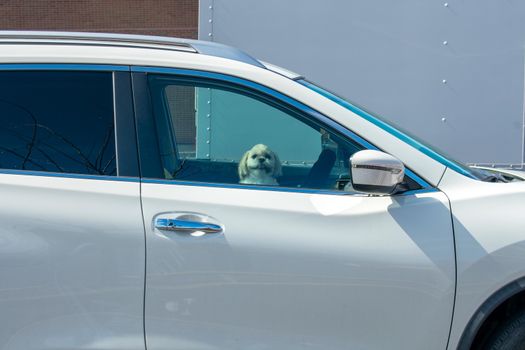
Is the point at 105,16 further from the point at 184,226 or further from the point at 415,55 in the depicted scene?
the point at 184,226

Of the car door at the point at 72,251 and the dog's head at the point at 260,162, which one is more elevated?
the dog's head at the point at 260,162

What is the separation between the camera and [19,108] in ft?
8.92

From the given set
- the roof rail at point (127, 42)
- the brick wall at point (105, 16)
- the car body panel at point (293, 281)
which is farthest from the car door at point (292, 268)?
the brick wall at point (105, 16)

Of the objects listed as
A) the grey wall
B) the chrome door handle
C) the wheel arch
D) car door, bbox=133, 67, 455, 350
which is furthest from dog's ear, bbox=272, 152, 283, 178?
the grey wall

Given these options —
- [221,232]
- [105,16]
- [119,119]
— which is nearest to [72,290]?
[221,232]

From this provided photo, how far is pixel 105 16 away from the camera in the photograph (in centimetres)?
1906

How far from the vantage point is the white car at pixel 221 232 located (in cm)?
246

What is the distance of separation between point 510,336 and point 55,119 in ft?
6.65

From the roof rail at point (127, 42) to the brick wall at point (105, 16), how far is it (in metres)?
→ 16.2

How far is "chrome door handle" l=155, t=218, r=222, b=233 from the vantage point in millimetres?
2486

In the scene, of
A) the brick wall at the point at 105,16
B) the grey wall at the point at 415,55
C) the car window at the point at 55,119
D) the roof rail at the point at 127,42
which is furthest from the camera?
the brick wall at the point at 105,16

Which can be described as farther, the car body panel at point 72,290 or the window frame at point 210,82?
the window frame at point 210,82

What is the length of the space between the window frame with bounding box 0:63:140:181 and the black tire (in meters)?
1.54

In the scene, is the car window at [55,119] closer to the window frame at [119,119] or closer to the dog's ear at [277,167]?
the window frame at [119,119]
